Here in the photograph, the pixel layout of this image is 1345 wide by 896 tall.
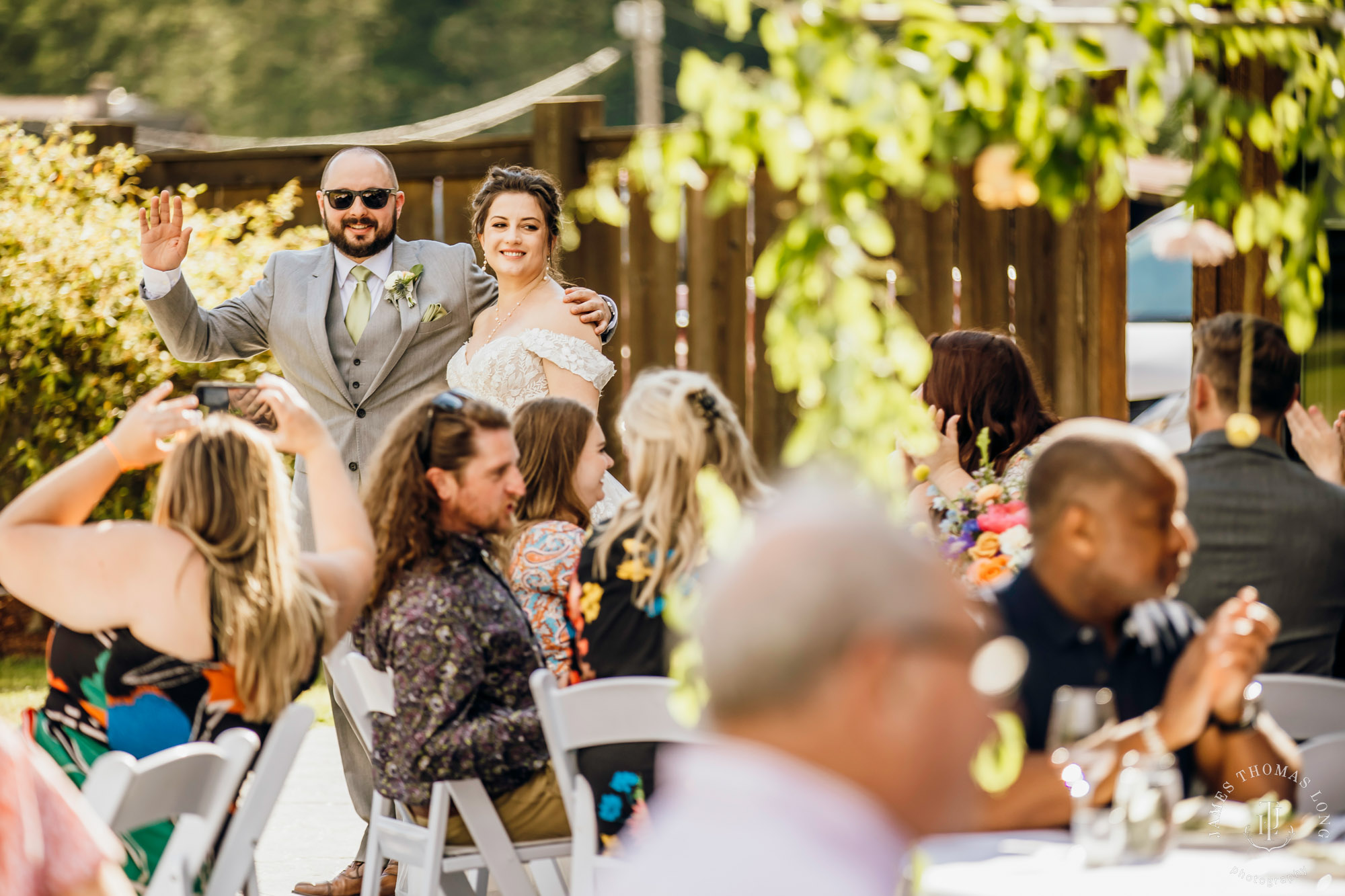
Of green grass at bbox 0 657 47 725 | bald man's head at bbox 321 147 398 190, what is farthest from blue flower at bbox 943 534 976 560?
green grass at bbox 0 657 47 725

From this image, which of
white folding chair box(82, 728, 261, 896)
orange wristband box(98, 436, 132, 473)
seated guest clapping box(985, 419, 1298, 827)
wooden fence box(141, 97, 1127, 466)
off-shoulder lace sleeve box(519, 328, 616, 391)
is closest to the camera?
white folding chair box(82, 728, 261, 896)

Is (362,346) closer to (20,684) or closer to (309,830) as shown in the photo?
(309,830)

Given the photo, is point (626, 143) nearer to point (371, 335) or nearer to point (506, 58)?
point (371, 335)

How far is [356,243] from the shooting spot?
4.44 m

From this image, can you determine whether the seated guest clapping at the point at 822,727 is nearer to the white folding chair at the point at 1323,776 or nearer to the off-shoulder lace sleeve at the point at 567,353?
the white folding chair at the point at 1323,776

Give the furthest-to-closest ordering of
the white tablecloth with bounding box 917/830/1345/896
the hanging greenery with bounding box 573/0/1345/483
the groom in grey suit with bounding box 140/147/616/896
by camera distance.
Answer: the groom in grey suit with bounding box 140/147/616/896 → the white tablecloth with bounding box 917/830/1345/896 → the hanging greenery with bounding box 573/0/1345/483

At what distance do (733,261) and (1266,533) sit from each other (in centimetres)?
414

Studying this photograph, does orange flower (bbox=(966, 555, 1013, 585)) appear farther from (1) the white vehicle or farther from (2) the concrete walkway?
(1) the white vehicle

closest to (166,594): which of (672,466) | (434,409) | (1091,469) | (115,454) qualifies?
(115,454)

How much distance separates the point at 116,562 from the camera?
8.52 feet

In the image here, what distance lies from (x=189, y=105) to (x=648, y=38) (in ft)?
44.7

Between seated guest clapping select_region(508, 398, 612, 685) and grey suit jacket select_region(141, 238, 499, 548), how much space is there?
82 centimetres

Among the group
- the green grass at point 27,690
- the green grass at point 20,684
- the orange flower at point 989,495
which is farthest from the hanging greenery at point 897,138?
the green grass at point 20,684

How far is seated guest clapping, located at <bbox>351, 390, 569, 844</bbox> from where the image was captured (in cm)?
299
